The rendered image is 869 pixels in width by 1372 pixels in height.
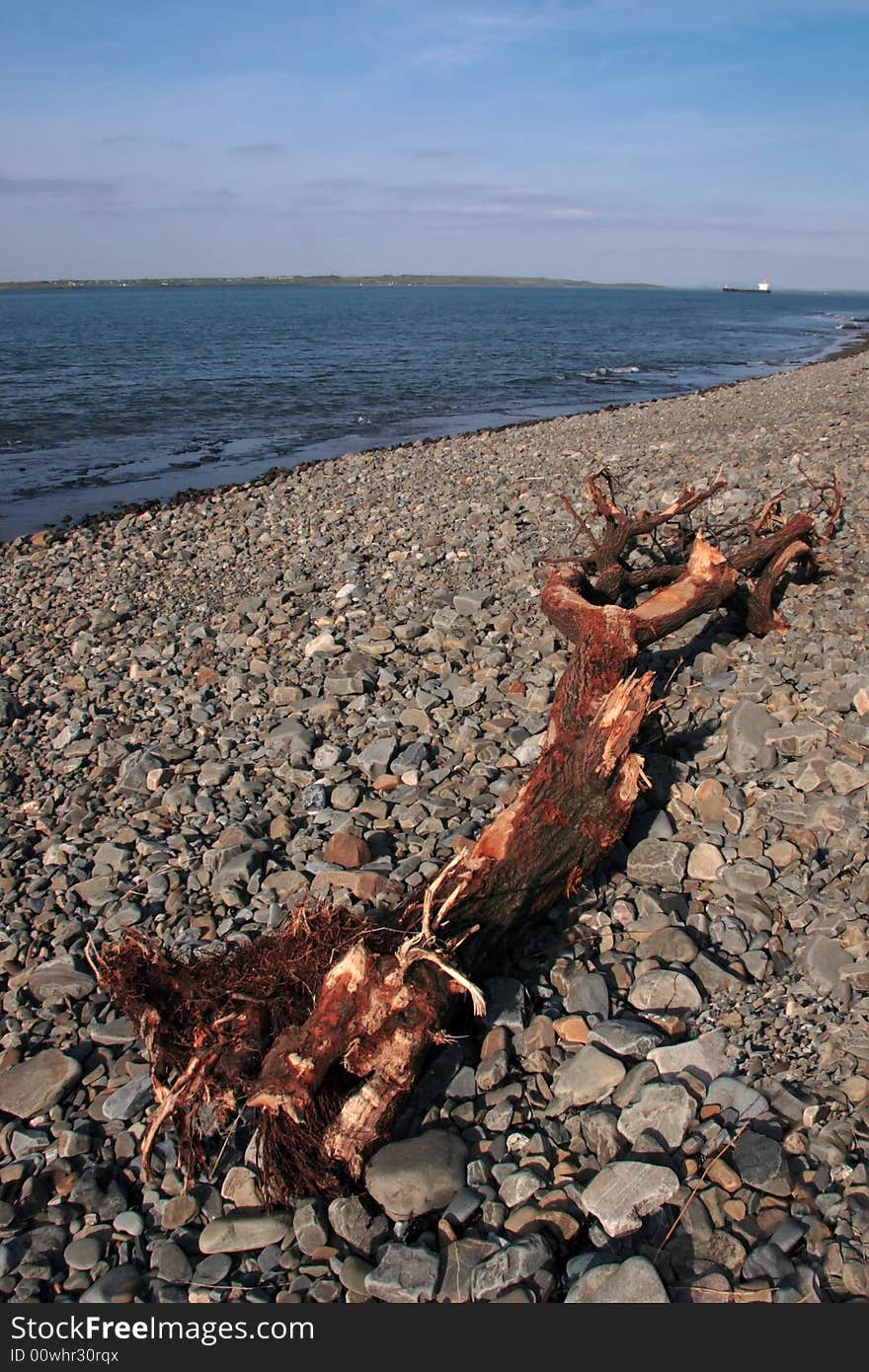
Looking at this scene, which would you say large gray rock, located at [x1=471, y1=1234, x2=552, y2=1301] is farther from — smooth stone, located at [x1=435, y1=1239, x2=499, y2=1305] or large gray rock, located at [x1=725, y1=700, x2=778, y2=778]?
large gray rock, located at [x1=725, y1=700, x2=778, y2=778]

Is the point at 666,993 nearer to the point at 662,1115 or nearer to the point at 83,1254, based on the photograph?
the point at 662,1115

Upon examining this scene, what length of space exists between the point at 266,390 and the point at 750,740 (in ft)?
101

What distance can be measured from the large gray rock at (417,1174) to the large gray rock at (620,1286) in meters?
0.55

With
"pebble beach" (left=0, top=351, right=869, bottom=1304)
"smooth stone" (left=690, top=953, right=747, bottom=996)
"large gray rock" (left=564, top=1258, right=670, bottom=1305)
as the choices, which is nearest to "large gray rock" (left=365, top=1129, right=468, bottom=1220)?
"pebble beach" (left=0, top=351, right=869, bottom=1304)

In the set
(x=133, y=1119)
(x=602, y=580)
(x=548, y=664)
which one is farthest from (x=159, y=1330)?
(x=602, y=580)

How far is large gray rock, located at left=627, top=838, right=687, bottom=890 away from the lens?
4512mm

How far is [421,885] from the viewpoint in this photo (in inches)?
175

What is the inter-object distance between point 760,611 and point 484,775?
259 cm

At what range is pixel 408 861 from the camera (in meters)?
4.86

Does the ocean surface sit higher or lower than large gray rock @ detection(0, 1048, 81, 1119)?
higher

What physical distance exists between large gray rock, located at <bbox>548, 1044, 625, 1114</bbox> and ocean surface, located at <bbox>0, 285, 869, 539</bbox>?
1500cm

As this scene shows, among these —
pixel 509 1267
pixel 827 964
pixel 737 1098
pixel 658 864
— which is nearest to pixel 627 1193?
pixel 509 1267

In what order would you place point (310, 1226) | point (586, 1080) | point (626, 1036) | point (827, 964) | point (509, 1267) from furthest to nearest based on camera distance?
point (827, 964) < point (626, 1036) < point (586, 1080) < point (310, 1226) < point (509, 1267)

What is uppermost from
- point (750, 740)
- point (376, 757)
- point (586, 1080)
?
point (750, 740)
